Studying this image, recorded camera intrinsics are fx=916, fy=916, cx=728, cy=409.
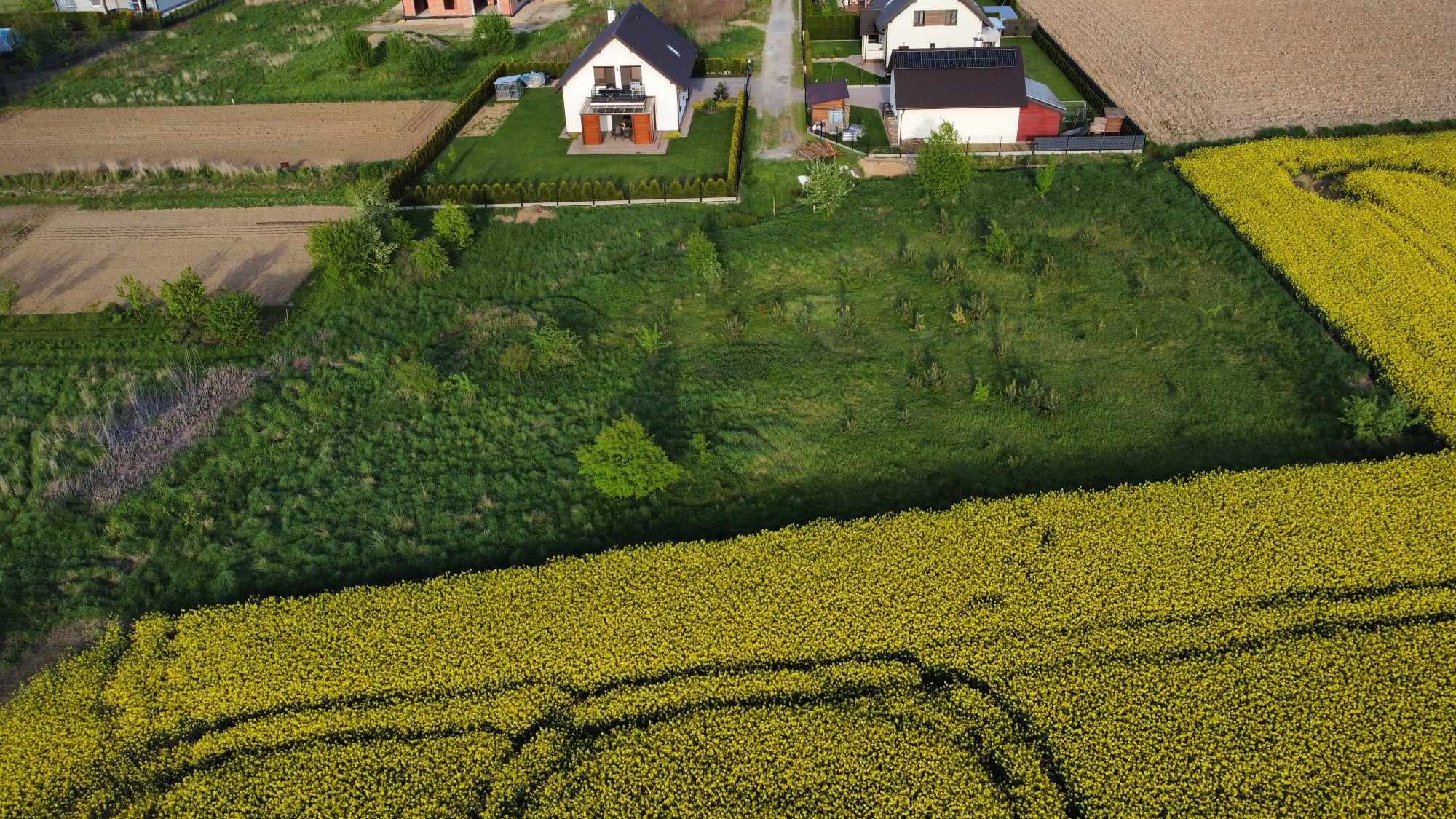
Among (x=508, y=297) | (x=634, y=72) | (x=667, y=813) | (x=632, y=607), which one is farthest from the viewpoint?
(x=634, y=72)

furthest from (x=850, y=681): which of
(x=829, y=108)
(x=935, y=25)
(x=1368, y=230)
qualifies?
(x=935, y=25)

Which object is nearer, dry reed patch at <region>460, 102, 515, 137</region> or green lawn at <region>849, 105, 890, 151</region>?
green lawn at <region>849, 105, 890, 151</region>

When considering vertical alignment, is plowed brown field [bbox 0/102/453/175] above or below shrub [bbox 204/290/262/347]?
above

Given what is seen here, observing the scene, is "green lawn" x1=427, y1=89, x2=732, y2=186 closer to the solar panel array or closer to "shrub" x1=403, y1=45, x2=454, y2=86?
"shrub" x1=403, y1=45, x2=454, y2=86

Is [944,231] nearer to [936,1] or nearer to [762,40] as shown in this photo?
[936,1]

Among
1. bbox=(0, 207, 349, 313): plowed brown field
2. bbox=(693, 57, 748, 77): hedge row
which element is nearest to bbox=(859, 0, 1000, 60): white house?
bbox=(693, 57, 748, 77): hedge row

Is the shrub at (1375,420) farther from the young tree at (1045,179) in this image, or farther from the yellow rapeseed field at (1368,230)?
the young tree at (1045,179)

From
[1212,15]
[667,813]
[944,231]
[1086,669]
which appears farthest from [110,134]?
[1212,15]
